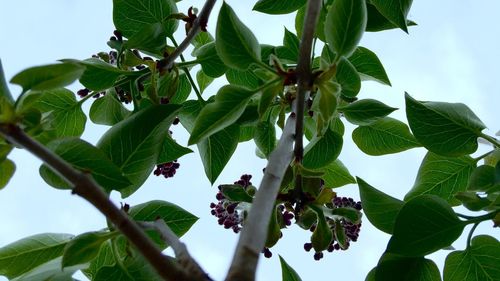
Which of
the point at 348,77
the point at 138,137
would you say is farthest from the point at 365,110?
the point at 138,137

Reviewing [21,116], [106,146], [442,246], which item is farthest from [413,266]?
[21,116]

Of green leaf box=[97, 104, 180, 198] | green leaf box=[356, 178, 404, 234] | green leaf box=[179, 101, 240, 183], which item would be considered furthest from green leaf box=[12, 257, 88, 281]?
green leaf box=[356, 178, 404, 234]

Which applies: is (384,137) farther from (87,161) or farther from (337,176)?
(87,161)

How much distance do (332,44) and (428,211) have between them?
0.32 m

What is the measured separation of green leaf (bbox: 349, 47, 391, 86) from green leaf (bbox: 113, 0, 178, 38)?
14.9 inches

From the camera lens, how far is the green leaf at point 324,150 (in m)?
1.42

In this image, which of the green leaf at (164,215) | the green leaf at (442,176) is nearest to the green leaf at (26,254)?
the green leaf at (164,215)

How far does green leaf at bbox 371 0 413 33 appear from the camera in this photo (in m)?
1.29

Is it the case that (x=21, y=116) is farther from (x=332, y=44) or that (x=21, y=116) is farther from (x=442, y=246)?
(x=442, y=246)

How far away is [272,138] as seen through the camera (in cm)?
154

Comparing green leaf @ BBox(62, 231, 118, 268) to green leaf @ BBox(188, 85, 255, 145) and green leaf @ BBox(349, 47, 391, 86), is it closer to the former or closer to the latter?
green leaf @ BBox(188, 85, 255, 145)

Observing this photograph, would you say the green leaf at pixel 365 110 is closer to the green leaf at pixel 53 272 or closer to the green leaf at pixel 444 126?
the green leaf at pixel 444 126

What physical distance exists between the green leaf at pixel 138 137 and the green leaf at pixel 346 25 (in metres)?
0.27

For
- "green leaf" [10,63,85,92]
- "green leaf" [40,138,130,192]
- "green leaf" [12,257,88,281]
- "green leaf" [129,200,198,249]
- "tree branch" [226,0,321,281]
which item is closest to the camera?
"tree branch" [226,0,321,281]
